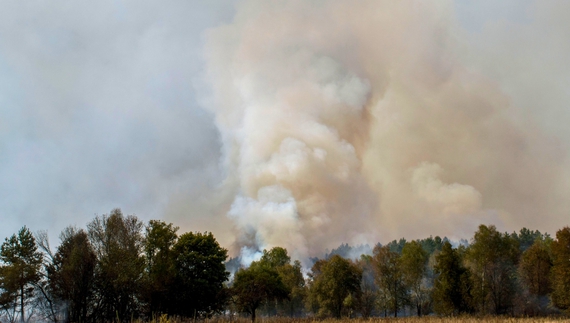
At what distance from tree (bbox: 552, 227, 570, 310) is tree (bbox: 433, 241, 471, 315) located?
12662 mm

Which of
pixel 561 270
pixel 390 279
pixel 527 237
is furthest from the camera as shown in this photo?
pixel 527 237

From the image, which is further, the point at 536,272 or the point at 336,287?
the point at 336,287

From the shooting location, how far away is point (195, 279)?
217ft

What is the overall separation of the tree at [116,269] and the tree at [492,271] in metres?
54.2

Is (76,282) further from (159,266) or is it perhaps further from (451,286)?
(451,286)

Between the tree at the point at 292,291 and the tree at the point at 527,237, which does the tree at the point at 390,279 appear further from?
the tree at the point at 527,237

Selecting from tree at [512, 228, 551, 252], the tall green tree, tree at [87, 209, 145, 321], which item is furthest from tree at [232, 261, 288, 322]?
tree at [512, 228, 551, 252]

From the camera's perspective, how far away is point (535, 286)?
220ft

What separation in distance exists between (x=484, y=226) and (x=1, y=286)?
7669 cm

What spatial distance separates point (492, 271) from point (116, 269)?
5973 cm

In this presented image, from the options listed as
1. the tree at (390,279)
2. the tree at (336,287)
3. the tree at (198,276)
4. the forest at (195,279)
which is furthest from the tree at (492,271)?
the tree at (198,276)

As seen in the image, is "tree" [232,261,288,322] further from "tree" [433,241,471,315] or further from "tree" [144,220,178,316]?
"tree" [433,241,471,315]

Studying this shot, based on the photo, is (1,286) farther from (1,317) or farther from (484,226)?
(484,226)

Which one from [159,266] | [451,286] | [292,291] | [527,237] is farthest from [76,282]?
[527,237]
